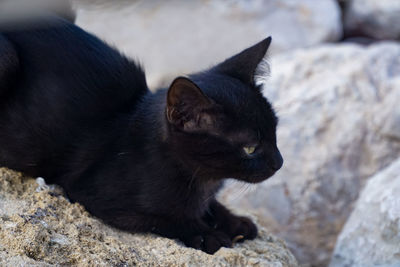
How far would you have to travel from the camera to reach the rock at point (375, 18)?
7.79 m

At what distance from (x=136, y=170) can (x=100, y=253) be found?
1.87 ft

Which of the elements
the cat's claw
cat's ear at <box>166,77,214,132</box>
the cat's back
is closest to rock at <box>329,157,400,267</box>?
the cat's claw

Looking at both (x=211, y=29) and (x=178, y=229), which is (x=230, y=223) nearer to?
(x=178, y=229)

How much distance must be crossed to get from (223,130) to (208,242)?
0.56 meters

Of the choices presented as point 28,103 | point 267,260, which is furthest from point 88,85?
point 267,260

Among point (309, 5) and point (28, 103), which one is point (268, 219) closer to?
point (28, 103)

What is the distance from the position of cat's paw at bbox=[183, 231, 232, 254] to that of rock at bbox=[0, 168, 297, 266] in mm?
→ 76

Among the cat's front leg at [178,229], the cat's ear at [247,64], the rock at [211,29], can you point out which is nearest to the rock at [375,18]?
the rock at [211,29]

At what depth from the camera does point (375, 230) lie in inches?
128

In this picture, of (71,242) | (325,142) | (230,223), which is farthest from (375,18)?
(71,242)

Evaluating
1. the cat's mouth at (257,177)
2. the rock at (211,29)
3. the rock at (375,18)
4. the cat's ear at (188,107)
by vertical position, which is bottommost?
the rock at (375,18)

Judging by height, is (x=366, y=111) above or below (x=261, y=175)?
below

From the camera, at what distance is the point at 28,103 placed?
2.82 m

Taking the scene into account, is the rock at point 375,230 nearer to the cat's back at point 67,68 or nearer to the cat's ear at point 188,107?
the cat's ear at point 188,107
